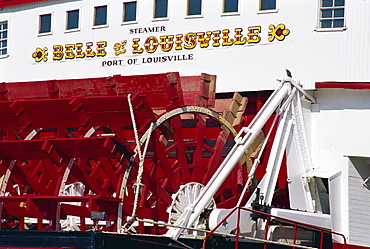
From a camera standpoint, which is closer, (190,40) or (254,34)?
(254,34)

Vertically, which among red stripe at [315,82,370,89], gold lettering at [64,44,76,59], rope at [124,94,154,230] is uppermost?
A: gold lettering at [64,44,76,59]

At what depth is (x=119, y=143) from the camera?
30.0ft

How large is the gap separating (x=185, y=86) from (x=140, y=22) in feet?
4.64

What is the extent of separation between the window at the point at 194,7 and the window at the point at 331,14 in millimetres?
1632

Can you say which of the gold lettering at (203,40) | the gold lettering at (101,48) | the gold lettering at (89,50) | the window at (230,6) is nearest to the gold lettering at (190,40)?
the gold lettering at (203,40)

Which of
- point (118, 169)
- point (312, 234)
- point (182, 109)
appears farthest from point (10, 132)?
point (312, 234)

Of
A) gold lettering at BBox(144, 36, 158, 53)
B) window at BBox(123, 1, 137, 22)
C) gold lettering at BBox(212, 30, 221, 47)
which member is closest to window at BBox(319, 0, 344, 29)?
gold lettering at BBox(212, 30, 221, 47)

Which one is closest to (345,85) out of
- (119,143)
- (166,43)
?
(166,43)

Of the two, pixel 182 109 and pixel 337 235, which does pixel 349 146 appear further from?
pixel 182 109

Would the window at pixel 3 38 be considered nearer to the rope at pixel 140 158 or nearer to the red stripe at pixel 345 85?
the rope at pixel 140 158

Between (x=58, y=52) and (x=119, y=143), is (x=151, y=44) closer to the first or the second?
(x=58, y=52)

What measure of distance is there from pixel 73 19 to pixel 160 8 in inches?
53.1

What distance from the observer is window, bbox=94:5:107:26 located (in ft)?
38.6

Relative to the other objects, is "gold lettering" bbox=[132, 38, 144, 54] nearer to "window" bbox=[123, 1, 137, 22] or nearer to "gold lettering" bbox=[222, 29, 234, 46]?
"window" bbox=[123, 1, 137, 22]
